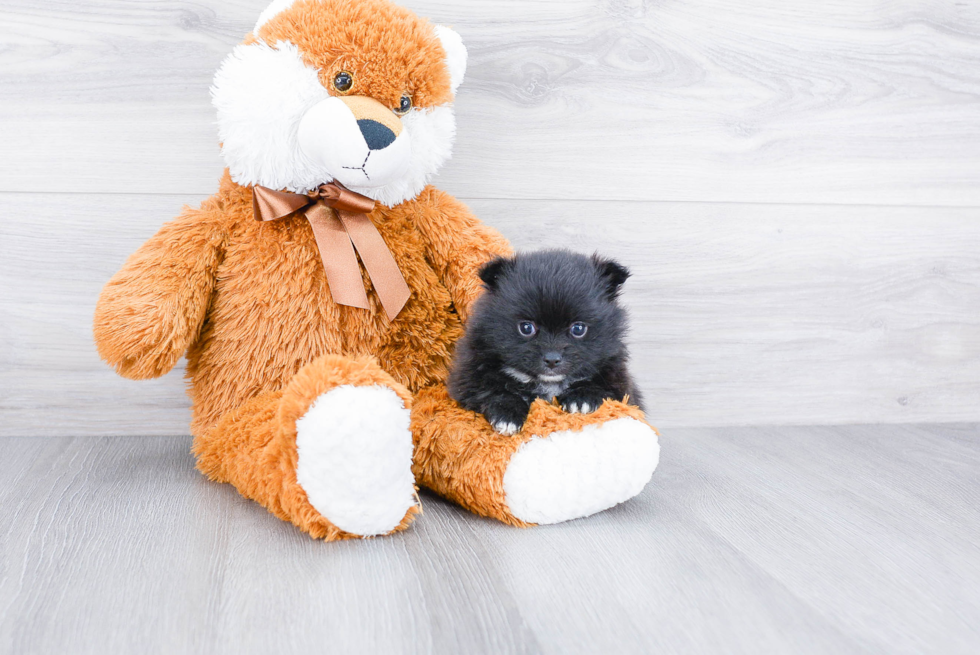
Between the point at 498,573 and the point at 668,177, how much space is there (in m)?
0.82

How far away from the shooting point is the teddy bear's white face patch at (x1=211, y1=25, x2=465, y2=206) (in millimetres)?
924

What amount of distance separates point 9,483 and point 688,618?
917 mm

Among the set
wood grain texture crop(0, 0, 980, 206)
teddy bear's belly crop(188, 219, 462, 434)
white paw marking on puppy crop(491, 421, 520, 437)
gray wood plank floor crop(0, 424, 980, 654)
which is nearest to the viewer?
gray wood plank floor crop(0, 424, 980, 654)

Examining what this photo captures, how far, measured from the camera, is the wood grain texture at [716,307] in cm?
123

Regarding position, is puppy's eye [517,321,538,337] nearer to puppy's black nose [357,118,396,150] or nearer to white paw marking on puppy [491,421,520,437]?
white paw marking on puppy [491,421,520,437]

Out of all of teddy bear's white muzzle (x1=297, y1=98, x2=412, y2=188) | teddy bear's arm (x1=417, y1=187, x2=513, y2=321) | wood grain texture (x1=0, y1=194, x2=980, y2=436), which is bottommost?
wood grain texture (x1=0, y1=194, x2=980, y2=436)

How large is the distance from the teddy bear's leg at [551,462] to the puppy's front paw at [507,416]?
1cm

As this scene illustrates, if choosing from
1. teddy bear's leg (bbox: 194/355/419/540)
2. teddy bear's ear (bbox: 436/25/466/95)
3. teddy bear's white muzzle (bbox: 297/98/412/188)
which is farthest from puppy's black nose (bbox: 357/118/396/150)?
Answer: teddy bear's leg (bbox: 194/355/419/540)

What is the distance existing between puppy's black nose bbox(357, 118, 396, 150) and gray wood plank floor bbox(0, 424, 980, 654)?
1.54 ft

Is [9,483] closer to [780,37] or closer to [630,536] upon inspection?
[630,536]

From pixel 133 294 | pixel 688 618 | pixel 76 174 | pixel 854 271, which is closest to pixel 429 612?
pixel 688 618

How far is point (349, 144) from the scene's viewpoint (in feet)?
3.01

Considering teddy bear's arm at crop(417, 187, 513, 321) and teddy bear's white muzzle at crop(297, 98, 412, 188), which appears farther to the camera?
teddy bear's arm at crop(417, 187, 513, 321)

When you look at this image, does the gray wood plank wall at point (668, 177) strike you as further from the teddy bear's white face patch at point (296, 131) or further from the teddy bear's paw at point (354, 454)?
the teddy bear's paw at point (354, 454)
